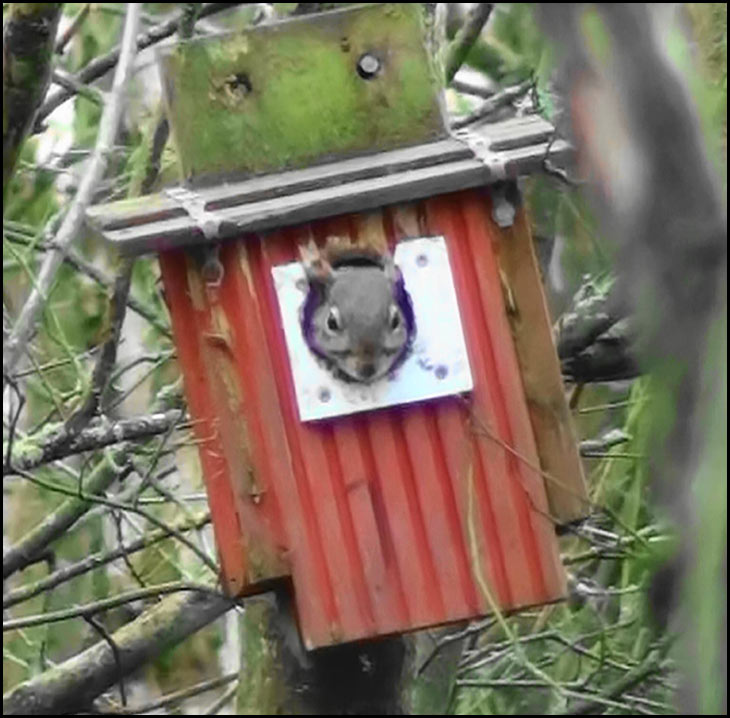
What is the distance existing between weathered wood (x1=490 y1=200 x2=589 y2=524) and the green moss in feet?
0.52

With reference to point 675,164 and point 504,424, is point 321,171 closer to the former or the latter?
point 504,424

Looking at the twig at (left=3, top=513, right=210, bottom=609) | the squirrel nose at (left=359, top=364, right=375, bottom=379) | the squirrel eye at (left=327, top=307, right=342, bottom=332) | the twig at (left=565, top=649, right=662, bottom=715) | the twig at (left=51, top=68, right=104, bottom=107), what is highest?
the twig at (left=51, top=68, right=104, bottom=107)

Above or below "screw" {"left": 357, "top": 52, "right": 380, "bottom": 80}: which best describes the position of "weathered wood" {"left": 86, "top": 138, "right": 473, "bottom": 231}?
below

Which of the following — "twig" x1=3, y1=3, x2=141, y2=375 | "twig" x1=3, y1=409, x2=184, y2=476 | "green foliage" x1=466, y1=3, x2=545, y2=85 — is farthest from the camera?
"green foliage" x1=466, y1=3, x2=545, y2=85

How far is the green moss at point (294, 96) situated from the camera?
1.93 m

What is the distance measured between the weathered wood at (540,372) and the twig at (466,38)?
2.63 ft

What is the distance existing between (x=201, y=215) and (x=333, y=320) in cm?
17

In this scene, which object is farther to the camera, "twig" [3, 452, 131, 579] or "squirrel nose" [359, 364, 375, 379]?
"twig" [3, 452, 131, 579]

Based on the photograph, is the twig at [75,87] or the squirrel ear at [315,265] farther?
the twig at [75,87]

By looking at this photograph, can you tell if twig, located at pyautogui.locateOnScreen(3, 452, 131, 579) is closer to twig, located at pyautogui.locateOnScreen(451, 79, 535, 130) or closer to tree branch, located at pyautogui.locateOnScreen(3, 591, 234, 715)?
tree branch, located at pyautogui.locateOnScreen(3, 591, 234, 715)

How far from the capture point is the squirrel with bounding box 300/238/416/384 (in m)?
1.85

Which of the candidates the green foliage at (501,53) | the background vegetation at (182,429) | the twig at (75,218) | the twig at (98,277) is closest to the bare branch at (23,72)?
the background vegetation at (182,429)

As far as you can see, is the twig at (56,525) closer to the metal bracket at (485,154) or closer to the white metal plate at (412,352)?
the white metal plate at (412,352)

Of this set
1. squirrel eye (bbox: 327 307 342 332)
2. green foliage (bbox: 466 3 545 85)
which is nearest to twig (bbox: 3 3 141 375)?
squirrel eye (bbox: 327 307 342 332)
